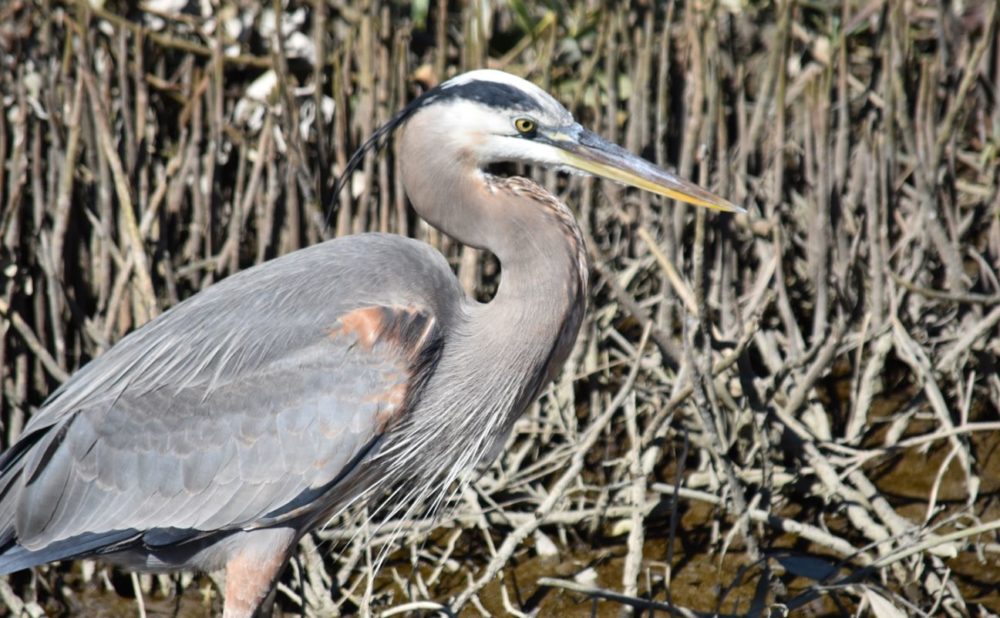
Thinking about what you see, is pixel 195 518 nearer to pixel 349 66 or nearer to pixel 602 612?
pixel 602 612

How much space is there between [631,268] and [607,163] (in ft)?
4.09

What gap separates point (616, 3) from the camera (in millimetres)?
4219

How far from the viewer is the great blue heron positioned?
309 centimetres

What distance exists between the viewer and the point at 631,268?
14.2 feet

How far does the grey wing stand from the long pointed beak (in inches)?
19.8

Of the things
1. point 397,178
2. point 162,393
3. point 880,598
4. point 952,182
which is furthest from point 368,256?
point 952,182

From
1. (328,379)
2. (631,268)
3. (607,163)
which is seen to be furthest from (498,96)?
(631,268)


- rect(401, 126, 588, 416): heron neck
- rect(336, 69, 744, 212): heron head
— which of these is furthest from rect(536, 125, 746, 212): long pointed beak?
rect(401, 126, 588, 416): heron neck

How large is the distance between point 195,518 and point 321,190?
1.49 metres

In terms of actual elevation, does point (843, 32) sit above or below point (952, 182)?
above

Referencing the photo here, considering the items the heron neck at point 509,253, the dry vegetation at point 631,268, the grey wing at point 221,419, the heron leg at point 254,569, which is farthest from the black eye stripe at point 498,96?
the heron leg at point 254,569

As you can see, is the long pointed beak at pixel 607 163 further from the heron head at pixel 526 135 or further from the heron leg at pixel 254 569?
the heron leg at pixel 254 569

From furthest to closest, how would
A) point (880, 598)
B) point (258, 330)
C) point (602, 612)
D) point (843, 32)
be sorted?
point (843, 32) < point (602, 612) < point (258, 330) < point (880, 598)

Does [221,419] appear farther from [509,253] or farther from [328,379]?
[509,253]
